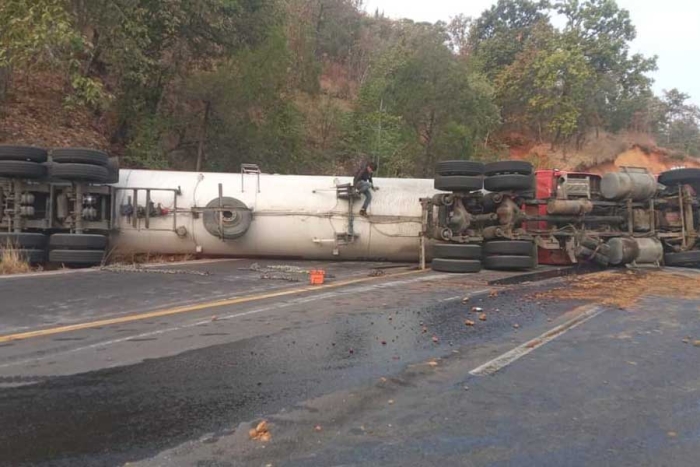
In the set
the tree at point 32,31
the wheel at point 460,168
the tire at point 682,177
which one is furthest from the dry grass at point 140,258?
the tire at point 682,177

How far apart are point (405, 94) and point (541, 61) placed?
60.7ft

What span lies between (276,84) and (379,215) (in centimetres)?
757

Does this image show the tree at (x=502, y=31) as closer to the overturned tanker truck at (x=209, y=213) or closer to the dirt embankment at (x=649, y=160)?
the dirt embankment at (x=649, y=160)

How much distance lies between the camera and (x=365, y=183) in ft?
36.0

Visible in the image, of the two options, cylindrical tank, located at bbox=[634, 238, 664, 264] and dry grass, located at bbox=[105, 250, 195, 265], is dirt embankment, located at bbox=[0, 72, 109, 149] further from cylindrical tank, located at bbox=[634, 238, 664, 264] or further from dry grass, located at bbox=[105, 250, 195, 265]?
cylindrical tank, located at bbox=[634, 238, 664, 264]

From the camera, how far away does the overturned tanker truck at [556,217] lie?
1038cm

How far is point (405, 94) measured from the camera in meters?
22.1

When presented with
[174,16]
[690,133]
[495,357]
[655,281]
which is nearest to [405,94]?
[174,16]

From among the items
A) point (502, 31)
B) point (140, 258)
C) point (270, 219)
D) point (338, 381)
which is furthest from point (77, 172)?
point (502, 31)

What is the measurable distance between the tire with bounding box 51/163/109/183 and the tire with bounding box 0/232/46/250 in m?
1.05

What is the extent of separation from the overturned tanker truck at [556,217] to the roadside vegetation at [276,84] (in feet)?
25.3

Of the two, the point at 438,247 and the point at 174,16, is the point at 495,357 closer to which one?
the point at 438,247

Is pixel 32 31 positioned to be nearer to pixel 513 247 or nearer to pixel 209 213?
pixel 209 213

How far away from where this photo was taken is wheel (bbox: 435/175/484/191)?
10.3 metres
